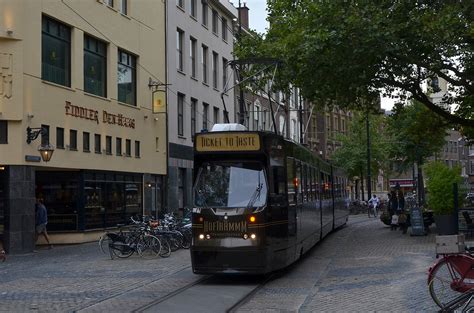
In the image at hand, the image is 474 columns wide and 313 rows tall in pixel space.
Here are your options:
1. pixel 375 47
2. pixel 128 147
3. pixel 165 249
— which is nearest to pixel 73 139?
pixel 128 147

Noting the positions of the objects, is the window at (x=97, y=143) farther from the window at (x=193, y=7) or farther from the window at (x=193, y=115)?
the window at (x=193, y=7)

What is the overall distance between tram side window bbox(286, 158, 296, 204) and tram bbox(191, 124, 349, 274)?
2cm

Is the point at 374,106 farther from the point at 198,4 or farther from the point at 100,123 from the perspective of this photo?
the point at 198,4

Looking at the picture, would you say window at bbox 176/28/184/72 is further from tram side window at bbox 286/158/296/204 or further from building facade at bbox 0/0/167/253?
tram side window at bbox 286/158/296/204

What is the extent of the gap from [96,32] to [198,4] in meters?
13.0

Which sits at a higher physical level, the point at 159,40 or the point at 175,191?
the point at 159,40

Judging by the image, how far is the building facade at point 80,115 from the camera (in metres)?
21.8

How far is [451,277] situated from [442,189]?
44.6 feet

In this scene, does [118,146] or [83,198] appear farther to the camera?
[118,146]

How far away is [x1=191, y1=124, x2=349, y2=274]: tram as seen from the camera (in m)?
13.6

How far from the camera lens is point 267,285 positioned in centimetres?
1409

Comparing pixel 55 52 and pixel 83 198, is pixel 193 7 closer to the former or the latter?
pixel 55 52

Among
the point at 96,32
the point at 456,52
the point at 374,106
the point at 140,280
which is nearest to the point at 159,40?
the point at 96,32

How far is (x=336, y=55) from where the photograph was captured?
71.3 ft
